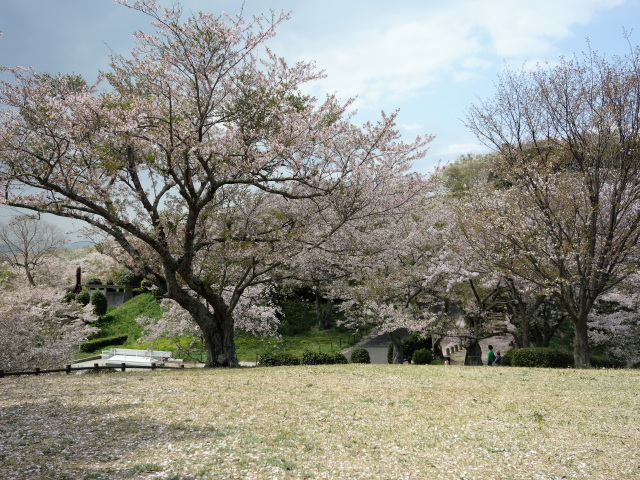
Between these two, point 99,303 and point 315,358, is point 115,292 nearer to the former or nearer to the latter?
point 99,303

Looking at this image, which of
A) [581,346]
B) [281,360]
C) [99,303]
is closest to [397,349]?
[281,360]

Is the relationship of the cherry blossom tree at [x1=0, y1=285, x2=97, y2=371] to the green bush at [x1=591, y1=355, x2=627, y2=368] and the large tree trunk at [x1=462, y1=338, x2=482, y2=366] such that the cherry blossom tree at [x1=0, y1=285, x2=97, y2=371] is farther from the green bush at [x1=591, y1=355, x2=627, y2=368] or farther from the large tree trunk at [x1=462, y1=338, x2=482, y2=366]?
the green bush at [x1=591, y1=355, x2=627, y2=368]

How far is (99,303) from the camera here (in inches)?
1366

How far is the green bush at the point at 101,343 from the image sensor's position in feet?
97.3

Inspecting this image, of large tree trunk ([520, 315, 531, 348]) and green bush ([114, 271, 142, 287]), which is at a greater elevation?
green bush ([114, 271, 142, 287])

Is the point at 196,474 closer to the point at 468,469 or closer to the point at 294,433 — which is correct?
the point at 294,433

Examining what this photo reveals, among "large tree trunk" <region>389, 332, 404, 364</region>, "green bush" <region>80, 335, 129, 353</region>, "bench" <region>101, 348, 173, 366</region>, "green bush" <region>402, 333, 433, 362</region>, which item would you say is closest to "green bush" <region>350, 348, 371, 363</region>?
"large tree trunk" <region>389, 332, 404, 364</region>

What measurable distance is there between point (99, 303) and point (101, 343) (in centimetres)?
539

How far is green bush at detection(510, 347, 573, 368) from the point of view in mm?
15133

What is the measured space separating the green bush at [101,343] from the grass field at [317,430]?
20607mm

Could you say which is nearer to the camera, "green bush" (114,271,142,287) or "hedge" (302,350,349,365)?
"hedge" (302,350,349,365)

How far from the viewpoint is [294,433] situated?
6383mm

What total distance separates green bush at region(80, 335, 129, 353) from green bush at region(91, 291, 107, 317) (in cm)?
438

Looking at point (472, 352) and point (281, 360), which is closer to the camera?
point (281, 360)
